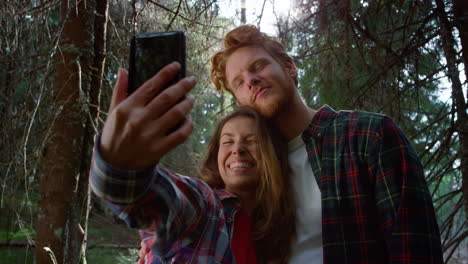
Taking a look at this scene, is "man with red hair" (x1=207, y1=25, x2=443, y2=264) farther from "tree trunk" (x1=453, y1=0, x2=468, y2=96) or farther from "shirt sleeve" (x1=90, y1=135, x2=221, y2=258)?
"tree trunk" (x1=453, y1=0, x2=468, y2=96)

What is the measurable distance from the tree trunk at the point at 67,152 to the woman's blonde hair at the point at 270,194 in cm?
88

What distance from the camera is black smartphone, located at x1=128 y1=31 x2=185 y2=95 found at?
90 centimetres

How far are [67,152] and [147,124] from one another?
170 cm

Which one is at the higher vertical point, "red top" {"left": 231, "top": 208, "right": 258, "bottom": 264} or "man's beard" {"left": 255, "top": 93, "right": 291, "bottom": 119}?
"man's beard" {"left": 255, "top": 93, "right": 291, "bottom": 119}

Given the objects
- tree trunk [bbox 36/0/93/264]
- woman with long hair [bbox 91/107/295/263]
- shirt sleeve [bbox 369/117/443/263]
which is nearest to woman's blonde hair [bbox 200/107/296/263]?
woman with long hair [bbox 91/107/295/263]

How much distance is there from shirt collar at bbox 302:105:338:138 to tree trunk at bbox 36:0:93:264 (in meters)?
1.40

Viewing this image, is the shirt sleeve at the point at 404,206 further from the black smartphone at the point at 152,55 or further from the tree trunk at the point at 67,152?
the tree trunk at the point at 67,152

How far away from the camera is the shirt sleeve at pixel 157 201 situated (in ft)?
2.87

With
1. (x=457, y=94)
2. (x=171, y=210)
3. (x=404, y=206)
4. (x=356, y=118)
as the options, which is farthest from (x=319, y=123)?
(x=457, y=94)

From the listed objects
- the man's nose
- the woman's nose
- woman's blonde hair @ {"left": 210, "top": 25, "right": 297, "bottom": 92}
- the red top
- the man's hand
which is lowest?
the red top

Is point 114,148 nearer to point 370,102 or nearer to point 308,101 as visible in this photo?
point 370,102

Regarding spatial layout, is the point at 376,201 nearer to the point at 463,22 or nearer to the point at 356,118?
the point at 356,118

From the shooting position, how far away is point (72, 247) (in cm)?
225

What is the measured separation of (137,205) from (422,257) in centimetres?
114
